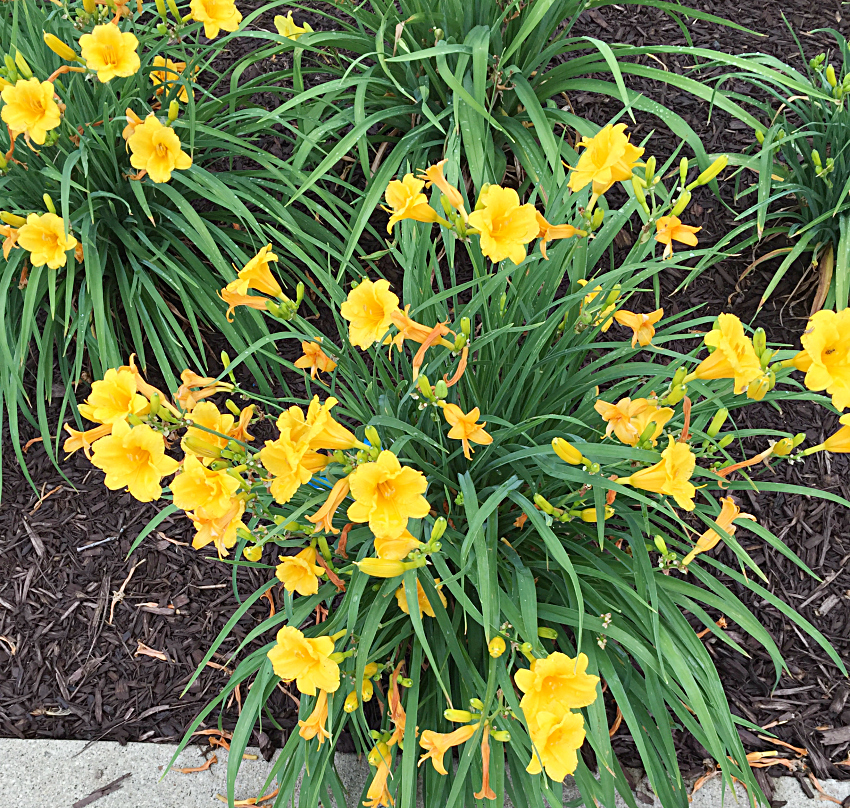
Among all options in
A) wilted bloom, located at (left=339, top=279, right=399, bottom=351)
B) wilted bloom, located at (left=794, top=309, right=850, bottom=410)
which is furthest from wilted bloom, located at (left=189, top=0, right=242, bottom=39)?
wilted bloom, located at (left=794, top=309, right=850, bottom=410)

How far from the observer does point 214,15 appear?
5.39ft

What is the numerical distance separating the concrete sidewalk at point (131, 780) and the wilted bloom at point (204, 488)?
3.32 ft

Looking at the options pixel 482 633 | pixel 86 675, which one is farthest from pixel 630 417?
pixel 86 675

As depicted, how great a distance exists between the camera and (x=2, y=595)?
1971 millimetres

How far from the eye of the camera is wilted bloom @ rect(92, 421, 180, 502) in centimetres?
102

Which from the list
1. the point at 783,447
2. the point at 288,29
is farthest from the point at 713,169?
the point at 288,29

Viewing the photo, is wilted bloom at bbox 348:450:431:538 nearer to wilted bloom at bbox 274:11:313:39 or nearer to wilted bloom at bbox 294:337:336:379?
wilted bloom at bbox 294:337:336:379

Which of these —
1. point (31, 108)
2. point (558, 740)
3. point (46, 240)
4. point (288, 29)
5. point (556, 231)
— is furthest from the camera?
point (288, 29)

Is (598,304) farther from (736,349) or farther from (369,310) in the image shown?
(369,310)

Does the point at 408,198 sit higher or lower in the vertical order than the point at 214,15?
lower

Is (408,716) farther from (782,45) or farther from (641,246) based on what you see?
(782,45)

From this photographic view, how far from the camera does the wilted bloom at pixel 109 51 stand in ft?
4.86

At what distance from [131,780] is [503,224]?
1695 mm

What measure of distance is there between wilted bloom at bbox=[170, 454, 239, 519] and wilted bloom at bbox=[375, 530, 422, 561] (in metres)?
0.25
